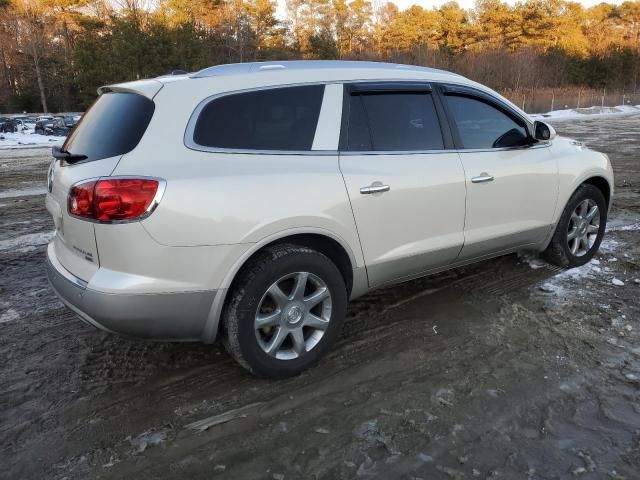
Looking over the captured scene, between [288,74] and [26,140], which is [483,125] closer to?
[288,74]

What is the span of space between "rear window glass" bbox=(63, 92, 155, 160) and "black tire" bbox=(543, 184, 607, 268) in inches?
139

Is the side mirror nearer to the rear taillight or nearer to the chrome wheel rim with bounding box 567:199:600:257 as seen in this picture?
the chrome wheel rim with bounding box 567:199:600:257

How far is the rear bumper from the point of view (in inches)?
105

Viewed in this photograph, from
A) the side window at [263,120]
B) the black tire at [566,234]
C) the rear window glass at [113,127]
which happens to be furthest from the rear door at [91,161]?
the black tire at [566,234]

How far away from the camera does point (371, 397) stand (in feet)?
9.69

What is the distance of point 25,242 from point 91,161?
366cm

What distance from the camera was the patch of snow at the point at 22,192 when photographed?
28.0ft

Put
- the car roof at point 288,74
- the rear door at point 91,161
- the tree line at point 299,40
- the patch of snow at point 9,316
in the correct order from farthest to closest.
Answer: the tree line at point 299,40 < the patch of snow at point 9,316 < the car roof at point 288,74 < the rear door at point 91,161

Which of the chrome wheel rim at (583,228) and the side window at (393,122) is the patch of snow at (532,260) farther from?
the side window at (393,122)

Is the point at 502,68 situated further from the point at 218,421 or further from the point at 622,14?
the point at 218,421

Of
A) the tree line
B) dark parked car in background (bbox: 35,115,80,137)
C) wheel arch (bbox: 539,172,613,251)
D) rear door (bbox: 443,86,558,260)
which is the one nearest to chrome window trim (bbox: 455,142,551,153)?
rear door (bbox: 443,86,558,260)

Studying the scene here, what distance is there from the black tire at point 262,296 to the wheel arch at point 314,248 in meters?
0.05

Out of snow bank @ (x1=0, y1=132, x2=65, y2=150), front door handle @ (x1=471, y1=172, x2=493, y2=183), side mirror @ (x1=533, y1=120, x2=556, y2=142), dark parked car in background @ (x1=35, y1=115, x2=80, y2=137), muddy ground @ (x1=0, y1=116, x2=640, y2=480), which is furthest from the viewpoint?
dark parked car in background @ (x1=35, y1=115, x2=80, y2=137)

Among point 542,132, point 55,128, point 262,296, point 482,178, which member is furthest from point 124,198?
point 55,128
